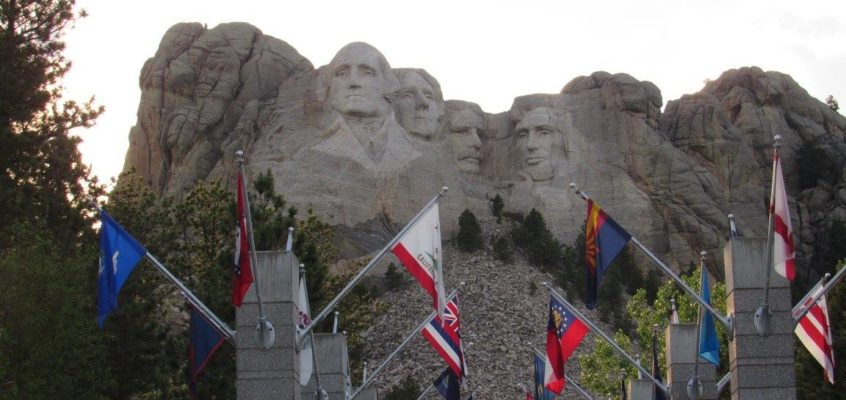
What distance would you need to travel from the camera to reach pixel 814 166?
87125 millimetres

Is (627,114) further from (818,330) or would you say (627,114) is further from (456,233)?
(818,330)

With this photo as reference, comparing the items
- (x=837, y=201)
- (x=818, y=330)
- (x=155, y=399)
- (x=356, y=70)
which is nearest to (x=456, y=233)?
(x=356, y=70)

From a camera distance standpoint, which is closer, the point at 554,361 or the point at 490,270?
the point at 554,361

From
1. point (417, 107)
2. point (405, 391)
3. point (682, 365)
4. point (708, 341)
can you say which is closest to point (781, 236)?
point (708, 341)

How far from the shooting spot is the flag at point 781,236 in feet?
101

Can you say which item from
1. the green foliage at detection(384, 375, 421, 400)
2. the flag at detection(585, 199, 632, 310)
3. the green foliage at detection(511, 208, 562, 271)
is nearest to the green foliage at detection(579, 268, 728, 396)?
the green foliage at detection(384, 375, 421, 400)

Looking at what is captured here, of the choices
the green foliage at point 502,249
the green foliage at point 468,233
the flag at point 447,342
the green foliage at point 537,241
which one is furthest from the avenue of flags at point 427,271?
the green foliage at point 502,249

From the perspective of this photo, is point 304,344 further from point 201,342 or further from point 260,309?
point 260,309

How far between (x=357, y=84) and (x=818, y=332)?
47311 mm

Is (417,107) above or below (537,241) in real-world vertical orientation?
above

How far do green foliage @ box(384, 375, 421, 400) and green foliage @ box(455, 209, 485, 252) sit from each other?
1184 centimetres

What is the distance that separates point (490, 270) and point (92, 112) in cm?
3664

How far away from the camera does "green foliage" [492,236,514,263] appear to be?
8094cm

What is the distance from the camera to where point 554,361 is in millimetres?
39094
